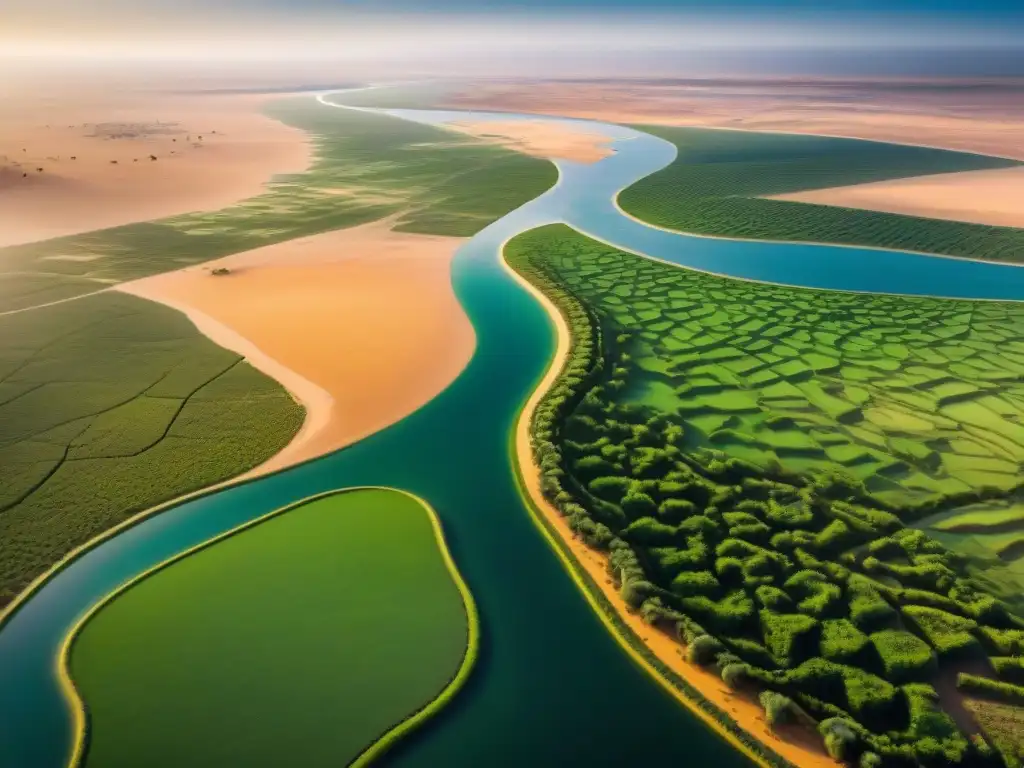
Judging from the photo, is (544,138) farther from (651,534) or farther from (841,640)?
(841,640)

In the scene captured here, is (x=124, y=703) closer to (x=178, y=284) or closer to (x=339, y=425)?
(x=339, y=425)

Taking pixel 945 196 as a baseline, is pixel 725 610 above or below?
below

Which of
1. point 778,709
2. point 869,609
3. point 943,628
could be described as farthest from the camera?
point 869,609

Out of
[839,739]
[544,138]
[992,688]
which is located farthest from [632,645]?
[544,138]

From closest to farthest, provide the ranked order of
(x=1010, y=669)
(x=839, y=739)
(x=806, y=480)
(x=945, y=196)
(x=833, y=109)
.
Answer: (x=839, y=739) → (x=1010, y=669) → (x=806, y=480) → (x=945, y=196) → (x=833, y=109)

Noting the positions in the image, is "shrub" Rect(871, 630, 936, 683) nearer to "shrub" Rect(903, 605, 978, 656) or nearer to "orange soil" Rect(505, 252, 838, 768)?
"shrub" Rect(903, 605, 978, 656)

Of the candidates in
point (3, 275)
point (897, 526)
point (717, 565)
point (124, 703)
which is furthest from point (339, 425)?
point (3, 275)
